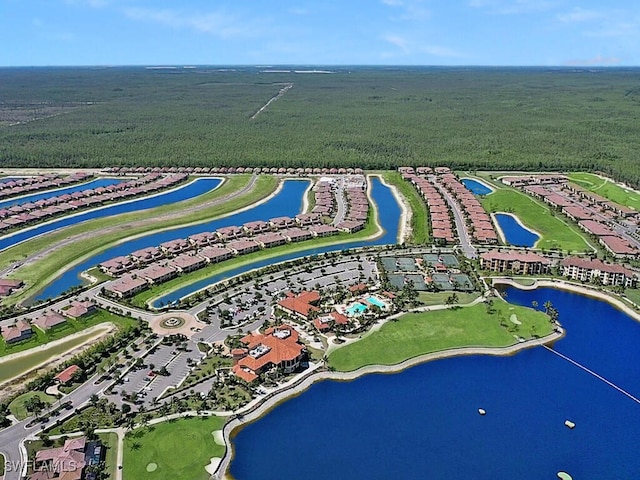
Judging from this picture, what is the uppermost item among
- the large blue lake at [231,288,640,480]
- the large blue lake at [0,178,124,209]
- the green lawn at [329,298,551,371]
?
the large blue lake at [0,178,124,209]

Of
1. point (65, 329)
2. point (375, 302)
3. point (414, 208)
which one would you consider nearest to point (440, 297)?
point (375, 302)

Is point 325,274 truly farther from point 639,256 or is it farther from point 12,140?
point 12,140

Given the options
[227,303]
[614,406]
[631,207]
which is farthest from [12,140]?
[614,406]

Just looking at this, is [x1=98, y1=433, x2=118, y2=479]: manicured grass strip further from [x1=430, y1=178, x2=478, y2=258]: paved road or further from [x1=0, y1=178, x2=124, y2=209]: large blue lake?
[x1=0, y1=178, x2=124, y2=209]: large blue lake

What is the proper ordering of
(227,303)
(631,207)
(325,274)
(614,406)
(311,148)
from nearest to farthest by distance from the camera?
1. (614,406)
2. (227,303)
3. (325,274)
4. (631,207)
5. (311,148)

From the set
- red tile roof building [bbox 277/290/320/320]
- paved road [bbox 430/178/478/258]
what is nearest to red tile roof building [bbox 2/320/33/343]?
red tile roof building [bbox 277/290/320/320]

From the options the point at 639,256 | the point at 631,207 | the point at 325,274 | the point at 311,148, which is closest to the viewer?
the point at 325,274

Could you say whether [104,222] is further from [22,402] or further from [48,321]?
[22,402]
